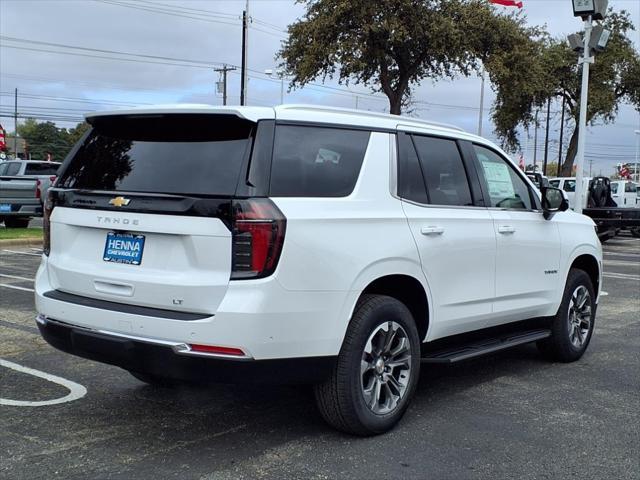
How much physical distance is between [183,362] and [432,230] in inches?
71.9

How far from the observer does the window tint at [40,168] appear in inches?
791

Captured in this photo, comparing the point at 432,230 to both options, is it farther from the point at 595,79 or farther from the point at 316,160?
the point at 595,79

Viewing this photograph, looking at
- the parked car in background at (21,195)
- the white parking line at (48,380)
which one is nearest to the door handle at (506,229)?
the white parking line at (48,380)

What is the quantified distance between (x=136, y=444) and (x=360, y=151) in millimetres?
2145

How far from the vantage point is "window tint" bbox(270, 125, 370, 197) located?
3.74m

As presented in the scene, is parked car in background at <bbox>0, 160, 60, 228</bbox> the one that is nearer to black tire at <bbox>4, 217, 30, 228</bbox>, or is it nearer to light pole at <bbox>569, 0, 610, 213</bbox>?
black tire at <bbox>4, 217, 30, 228</bbox>

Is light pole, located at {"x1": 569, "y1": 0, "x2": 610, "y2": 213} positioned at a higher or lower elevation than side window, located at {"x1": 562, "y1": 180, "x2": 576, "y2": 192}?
higher

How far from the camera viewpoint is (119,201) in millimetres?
3830

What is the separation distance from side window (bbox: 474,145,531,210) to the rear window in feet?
7.40

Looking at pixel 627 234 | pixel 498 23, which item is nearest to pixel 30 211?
pixel 498 23

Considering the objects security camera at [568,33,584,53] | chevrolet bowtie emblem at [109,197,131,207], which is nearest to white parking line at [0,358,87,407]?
chevrolet bowtie emblem at [109,197,131,207]

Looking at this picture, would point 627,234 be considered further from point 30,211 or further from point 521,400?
point 521,400

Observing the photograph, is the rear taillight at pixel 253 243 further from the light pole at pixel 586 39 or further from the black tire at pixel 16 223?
the black tire at pixel 16 223

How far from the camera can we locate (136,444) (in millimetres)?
3953
